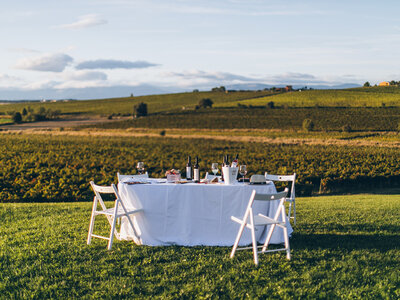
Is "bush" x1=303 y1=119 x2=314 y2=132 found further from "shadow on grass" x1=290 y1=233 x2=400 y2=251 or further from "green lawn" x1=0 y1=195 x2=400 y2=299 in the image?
"shadow on grass" x1=290 y1=233 x2=400 y2=251

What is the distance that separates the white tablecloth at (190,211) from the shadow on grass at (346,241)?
56 centimetres

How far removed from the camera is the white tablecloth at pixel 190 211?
24.2 ft

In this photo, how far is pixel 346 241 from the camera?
25.8 ft

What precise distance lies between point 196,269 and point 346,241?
3.29 m

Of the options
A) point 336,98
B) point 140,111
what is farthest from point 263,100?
point 140,111

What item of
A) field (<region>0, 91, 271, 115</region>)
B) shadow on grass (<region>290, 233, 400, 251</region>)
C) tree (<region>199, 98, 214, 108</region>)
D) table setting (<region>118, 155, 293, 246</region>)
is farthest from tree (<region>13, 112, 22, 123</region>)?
shadow on grass (<region>290, 233, 400, 251</region>)

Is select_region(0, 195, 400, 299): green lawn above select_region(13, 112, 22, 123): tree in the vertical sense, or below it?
below

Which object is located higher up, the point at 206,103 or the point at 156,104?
the point at 156,104

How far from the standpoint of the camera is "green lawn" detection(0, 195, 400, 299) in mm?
5508

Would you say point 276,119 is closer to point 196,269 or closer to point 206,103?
point 206,103

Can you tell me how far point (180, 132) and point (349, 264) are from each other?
64.6 metres

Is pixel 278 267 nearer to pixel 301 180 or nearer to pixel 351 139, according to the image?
pixel 301 180

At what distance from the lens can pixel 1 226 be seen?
979 centimetres

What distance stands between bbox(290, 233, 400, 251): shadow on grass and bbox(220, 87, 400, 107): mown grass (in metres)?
75.5
